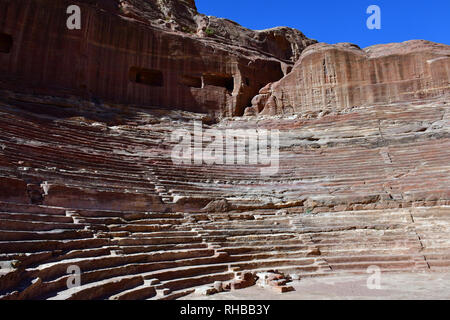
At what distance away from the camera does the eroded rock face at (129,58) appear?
1545 cm

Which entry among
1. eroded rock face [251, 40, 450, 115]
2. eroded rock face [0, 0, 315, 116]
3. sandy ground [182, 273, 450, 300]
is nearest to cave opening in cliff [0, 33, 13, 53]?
eroded rock face [0, 0, 315, 116]

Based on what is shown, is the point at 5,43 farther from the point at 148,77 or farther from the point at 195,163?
the point at 195,163

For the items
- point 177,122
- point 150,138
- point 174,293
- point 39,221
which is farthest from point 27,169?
point 177,122

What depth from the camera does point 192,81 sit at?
19.2 metres

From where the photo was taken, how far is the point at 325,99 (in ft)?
57.6

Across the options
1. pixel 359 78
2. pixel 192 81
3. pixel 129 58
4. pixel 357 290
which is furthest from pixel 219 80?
pixel 357 290

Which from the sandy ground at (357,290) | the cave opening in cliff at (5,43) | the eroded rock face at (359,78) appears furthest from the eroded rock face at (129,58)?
the sandy ground at (357,290)

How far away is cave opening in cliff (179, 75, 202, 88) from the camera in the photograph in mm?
18950

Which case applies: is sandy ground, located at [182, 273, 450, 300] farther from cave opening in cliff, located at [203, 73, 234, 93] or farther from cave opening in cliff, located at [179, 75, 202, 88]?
cave opening in cliff, located at [203, 73, 234, 93]

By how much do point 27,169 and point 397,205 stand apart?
9.21 metres

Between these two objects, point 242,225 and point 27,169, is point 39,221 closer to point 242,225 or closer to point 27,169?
point 27,169

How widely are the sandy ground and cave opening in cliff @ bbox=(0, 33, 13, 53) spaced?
14.6 meters

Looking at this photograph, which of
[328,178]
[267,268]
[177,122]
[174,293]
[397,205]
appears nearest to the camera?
[174,293]

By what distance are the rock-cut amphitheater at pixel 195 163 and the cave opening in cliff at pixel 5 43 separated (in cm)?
7
